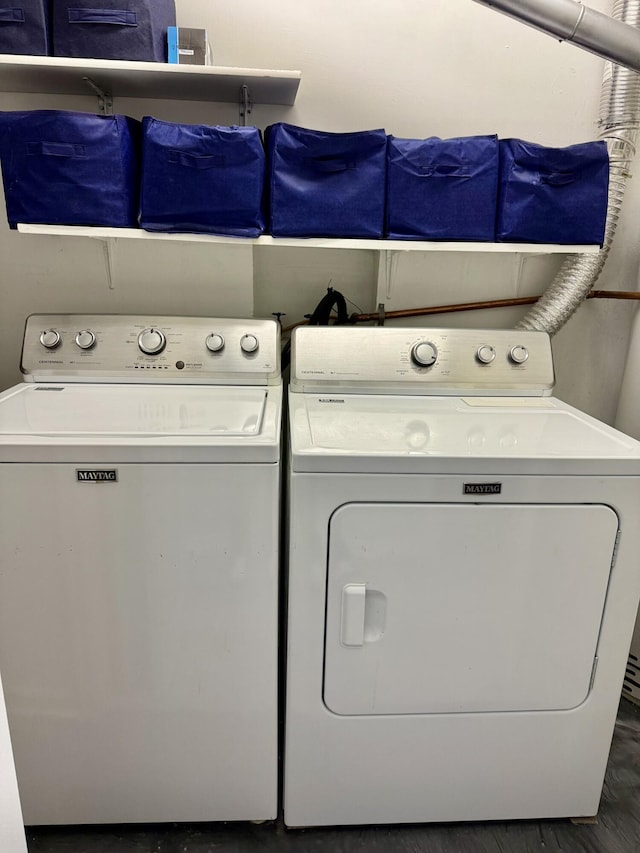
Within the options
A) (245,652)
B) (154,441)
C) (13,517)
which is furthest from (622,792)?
(13,517)

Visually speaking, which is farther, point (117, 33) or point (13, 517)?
point (117, 33)

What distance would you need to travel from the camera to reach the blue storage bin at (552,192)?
1.72m

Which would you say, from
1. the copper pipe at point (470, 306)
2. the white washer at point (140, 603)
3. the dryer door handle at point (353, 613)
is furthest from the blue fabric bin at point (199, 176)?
the dryer door handle at point (353, 613)

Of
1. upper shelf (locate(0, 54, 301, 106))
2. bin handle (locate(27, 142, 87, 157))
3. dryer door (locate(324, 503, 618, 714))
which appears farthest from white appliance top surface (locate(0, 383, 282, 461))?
upper shelf (locate(0, 54, 301, 106))

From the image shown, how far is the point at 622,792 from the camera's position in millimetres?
1735

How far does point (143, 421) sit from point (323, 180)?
2.87 ft

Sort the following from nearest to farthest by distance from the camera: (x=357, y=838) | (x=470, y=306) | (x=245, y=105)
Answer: (x=357, y=838), (x=245, y=105), (x=470, y=306)

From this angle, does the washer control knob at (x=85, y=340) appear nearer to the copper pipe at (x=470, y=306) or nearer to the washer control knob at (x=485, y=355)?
the copper pipe at (x=470, y=306)

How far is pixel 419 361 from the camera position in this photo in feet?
6.04

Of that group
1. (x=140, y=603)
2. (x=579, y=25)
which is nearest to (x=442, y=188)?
(x=579, y=25)

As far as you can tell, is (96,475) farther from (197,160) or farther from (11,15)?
(11,15)

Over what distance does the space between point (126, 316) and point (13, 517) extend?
78cm

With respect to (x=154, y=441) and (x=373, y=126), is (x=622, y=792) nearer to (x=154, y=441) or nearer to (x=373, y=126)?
(x=154, y=441)

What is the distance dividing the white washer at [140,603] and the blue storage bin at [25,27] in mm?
966
